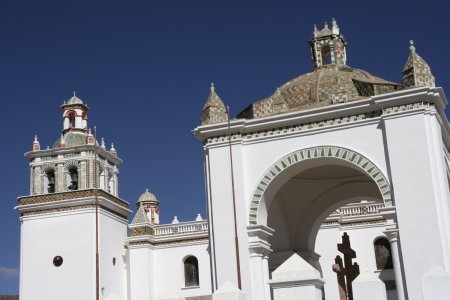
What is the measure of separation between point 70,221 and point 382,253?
10.8 metres

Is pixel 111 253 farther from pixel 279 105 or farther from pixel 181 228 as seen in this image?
pixel 279 105

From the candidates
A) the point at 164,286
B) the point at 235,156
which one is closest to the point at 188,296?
the point at 164,286

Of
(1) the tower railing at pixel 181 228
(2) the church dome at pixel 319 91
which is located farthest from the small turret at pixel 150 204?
(2) the church dome at pixel 319 91

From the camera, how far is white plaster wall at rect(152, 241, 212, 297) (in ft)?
85.7

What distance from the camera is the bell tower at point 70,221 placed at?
2375cm

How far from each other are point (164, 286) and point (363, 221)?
774 centimetres

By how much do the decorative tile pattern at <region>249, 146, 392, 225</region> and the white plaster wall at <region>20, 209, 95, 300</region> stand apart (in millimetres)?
10232

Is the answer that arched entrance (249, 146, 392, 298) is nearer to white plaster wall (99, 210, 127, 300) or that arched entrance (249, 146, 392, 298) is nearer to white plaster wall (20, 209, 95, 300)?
white plaster wall (20, 209, 95, 300)

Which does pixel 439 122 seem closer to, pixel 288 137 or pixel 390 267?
pixel 288 137

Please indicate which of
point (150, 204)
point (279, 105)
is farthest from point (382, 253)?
point (150, 204)

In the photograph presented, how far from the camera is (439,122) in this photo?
1455 cm

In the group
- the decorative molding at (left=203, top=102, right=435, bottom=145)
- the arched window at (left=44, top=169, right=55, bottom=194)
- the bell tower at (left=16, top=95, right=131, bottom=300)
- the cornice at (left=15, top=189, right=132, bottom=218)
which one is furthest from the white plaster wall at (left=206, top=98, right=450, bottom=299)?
the arched window at (left=44, top=169, right=55, bottom=194)

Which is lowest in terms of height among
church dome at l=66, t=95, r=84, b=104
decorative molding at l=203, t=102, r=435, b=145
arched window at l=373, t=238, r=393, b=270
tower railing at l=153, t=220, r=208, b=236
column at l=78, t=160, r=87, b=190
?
arched window at l=373, t=238, r=393, b=270

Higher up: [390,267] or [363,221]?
[363,221]
